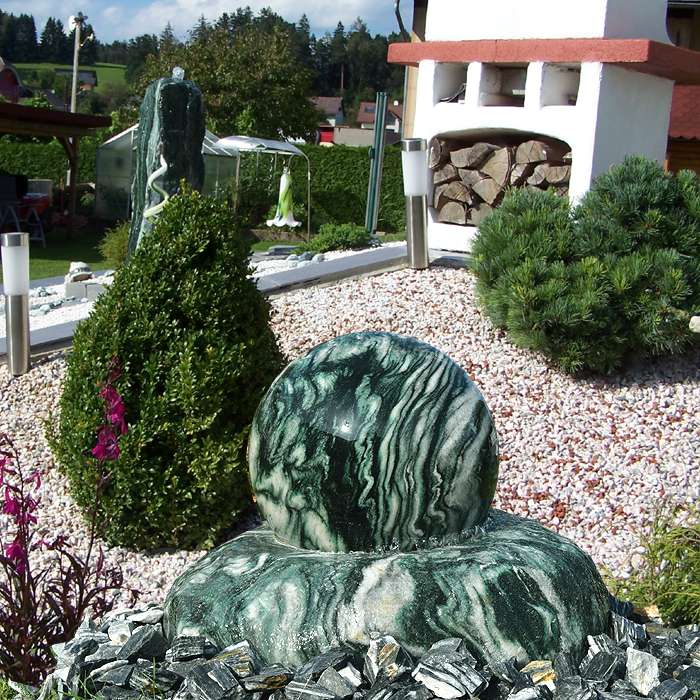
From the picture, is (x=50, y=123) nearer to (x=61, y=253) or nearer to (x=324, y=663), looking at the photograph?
(x=61, y=253)

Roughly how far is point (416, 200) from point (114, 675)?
685cm

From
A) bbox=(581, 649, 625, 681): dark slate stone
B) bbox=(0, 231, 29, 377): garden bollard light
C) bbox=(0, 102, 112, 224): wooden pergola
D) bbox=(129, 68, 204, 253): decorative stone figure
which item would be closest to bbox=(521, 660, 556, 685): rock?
bbox=(581, 649, 625, 681): dark slate stone

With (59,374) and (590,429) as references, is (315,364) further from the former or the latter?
(59,374)

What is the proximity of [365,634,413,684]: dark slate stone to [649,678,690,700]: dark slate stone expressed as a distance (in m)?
0.70

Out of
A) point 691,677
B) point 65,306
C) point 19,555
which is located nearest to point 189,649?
point 19,555

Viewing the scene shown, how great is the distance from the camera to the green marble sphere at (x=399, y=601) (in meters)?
2.82

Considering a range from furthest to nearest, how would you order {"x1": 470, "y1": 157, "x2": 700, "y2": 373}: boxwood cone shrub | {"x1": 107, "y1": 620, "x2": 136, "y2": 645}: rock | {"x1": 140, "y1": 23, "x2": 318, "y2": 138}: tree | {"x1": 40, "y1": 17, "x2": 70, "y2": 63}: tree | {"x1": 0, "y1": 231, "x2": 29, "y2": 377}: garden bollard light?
1. {"x1": 40, "y1": 17, "x2": 70, "y2": 63}: tree
2. {"x1": 140, "y1": 23, "x2": 318, "y2": 138}: tree
3. {"x1": 0, "y1": 231, "x2": 29, "y2": 377}: garden bollard light
4. {"x1": 470, "y1": 157, "x2": 700, "y2": 373}: boxwood cone shrub
5. {"x1": 107, "y1": 620, "x2": 136, "y2": 645}: rock

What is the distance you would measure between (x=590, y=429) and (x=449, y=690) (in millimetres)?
3891

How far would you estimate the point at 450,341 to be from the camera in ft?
23.9

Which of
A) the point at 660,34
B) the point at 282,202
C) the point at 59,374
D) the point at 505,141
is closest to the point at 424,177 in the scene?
the point at 505,141

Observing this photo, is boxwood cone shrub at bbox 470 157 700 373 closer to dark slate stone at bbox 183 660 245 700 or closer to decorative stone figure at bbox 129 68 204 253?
decorative stone figure at bbox 129 68 204 253

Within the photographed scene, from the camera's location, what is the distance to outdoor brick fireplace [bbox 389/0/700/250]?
9039 mm

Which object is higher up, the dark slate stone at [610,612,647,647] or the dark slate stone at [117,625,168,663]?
the dark slate stone at [610,612,647,647]

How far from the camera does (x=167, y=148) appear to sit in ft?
28.0
